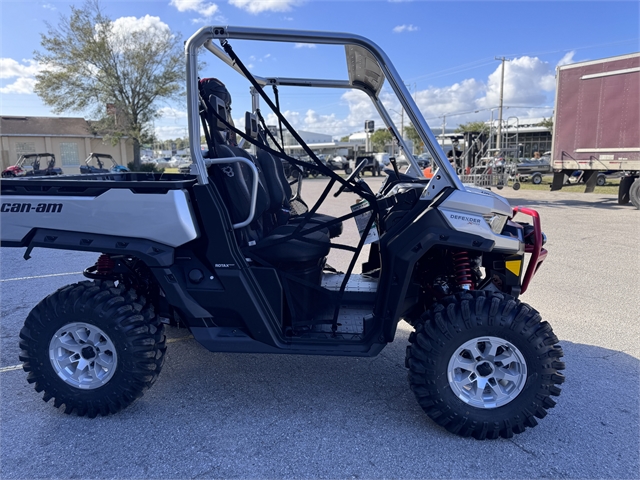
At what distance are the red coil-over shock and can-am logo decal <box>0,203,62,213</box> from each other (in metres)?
2.66

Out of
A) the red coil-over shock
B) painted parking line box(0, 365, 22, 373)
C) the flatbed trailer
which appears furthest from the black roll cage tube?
the flatbed trailer

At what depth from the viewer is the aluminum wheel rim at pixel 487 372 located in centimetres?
285

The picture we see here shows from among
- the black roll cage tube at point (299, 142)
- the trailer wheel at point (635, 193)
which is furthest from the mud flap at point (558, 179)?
the black roll cage tube at point (299, 142)

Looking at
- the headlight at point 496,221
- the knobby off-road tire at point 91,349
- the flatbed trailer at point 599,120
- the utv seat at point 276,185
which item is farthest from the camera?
the flatbed trailer at point 599,120

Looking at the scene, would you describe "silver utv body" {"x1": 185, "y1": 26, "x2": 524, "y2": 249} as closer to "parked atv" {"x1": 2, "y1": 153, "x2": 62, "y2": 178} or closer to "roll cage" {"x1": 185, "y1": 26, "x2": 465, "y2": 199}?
"roll cage" {"x1": 185, "y1": 26, "x2": 465, "y2": 199}

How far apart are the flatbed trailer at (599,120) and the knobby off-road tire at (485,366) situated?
12.4 metres

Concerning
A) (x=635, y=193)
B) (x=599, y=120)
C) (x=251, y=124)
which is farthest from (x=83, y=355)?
(x=599, y=120)

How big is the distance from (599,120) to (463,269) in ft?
41.6

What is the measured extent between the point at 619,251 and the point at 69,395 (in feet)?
26.2

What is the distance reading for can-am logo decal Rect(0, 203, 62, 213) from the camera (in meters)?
3.06

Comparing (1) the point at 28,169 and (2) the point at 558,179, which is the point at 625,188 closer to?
(2) the point at 558,179

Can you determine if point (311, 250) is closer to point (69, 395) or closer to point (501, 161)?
point (69, 395)

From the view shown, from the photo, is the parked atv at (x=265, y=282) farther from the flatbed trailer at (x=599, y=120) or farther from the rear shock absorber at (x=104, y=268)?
the flatbed trailer at (x=599, y=120)

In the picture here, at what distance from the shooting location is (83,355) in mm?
3127
